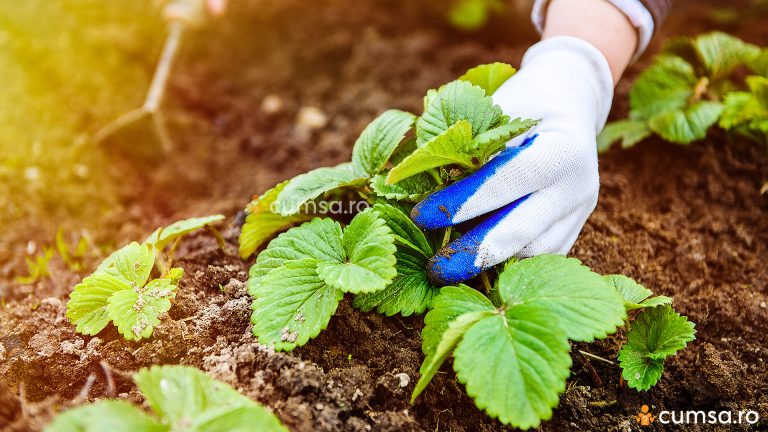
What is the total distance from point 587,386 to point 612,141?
115 centimetres

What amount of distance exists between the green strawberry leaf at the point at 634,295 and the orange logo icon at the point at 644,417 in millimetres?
272

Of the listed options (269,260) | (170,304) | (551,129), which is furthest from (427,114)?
(170,304)

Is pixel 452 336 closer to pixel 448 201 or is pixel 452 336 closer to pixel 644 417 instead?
pixel 448 201

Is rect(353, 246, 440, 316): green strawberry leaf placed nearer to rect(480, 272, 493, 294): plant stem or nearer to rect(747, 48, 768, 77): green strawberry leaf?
rect(480, 272, 493, 294): plant stem

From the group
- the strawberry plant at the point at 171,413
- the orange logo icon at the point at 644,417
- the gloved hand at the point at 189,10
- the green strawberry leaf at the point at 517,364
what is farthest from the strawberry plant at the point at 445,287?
the gloved hand at the point at 189,10

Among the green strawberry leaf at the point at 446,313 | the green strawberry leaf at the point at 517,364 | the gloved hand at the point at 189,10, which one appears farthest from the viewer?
the gloved hand at the point at 189,10

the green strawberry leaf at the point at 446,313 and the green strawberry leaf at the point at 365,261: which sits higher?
the green strawberry leaf at the point at 365,261

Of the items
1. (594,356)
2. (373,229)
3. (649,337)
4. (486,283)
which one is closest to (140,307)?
(373,229)

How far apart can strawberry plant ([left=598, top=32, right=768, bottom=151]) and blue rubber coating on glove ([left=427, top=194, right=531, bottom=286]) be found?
3.43 feet

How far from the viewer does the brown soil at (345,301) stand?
141 cm

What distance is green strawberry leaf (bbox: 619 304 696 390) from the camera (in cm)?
144

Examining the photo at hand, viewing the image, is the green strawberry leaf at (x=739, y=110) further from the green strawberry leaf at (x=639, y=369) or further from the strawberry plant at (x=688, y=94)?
the green strawberry leaf at (x=639, y=369)

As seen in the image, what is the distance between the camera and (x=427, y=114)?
1491 mm

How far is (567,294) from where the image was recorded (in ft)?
4.19
